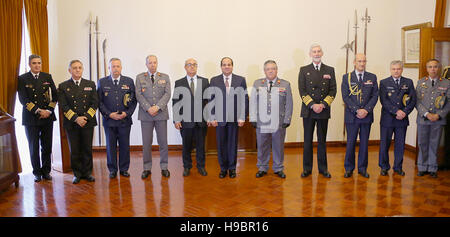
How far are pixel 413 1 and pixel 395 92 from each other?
245 cm

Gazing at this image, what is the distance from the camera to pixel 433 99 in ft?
17.0

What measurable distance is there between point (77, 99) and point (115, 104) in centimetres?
45

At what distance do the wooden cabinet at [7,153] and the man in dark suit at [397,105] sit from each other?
14.8 feet

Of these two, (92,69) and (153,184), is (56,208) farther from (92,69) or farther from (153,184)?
(92,69)

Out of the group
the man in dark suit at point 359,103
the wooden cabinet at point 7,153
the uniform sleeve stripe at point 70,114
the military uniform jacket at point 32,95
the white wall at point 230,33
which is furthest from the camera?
the white wall at point 230,33

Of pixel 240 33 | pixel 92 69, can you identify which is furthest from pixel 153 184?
pixel 240 33

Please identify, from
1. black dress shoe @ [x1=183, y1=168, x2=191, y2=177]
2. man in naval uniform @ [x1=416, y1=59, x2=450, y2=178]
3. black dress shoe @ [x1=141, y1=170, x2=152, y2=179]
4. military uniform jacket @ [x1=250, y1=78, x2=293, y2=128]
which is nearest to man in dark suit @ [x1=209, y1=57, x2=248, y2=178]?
military uniform jacket @ [x1=250, y1=78, x2=293, y2=128]

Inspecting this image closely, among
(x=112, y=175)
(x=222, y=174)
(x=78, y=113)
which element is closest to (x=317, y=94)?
(x=222, y=174)

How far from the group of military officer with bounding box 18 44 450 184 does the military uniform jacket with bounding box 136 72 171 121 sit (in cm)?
1

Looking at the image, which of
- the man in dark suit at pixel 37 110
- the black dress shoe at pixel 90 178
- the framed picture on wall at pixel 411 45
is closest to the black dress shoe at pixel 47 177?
the man in dark suit at pixel 37 110

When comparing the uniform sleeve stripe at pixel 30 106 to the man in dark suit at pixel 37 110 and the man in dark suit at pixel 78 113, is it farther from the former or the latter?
the man in dark suit at pixel 78 113

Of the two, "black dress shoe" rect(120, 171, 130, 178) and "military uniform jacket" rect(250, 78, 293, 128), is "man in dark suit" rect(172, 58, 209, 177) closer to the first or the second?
"military uniform jacket" rect(250, 78, 293, 128)

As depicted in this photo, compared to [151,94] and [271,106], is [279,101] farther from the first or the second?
[151,94]

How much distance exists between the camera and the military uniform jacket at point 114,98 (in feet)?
16.7
